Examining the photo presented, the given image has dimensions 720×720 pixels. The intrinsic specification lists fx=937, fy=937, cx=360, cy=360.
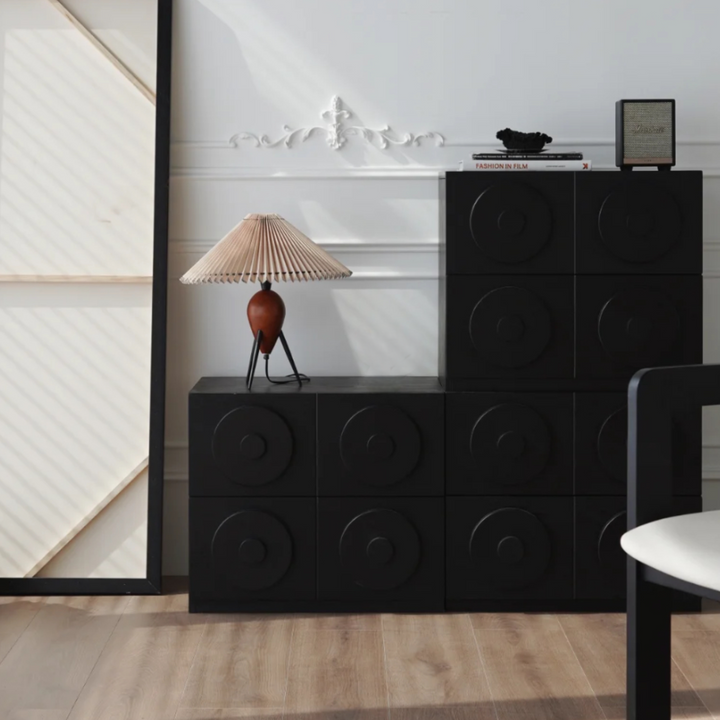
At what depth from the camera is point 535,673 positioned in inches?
84.4

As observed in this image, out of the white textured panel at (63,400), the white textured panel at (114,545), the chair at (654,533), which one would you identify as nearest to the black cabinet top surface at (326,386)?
the white textured panel at (63,400)

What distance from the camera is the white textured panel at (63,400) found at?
2.71 meters

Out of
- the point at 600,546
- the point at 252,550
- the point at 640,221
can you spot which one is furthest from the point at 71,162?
the point at 600,546

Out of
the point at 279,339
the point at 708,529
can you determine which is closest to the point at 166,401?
the point at 279,339

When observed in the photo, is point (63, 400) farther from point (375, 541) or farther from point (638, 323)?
point (638, 323)

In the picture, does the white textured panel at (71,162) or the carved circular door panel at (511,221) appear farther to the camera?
the white textured panel at (71,162)

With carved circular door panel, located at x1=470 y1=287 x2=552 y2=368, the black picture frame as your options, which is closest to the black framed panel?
carved circular door panel, located at x1=470 y1=287 x2=552 y2=368

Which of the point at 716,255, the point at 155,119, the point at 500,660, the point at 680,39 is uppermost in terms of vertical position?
the point at 680,39

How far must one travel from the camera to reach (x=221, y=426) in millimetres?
2459

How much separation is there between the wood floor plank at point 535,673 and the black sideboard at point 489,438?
148 millimetres

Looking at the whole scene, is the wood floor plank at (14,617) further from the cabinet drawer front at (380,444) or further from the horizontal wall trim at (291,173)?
the horizontal wall trim at (291,173)

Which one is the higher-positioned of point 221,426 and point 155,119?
point 155,119

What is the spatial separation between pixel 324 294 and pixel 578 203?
79cm

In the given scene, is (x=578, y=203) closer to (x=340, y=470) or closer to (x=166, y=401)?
(x=340, y=470)
